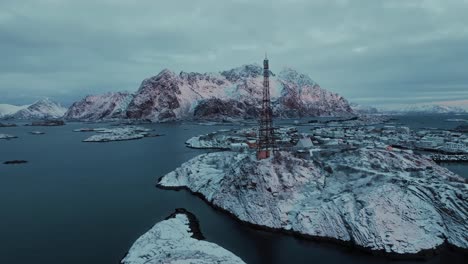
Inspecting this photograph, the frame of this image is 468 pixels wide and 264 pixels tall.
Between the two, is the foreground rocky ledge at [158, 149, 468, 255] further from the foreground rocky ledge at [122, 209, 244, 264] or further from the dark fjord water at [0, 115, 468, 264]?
the foreground rocky ledge at [122, 209, 244, 264]

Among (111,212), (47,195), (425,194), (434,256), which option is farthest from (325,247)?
(47,195)

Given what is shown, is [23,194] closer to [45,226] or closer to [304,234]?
[45,226]

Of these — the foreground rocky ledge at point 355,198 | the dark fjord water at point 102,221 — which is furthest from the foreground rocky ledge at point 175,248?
the foreground rocky ledge at point 355,198

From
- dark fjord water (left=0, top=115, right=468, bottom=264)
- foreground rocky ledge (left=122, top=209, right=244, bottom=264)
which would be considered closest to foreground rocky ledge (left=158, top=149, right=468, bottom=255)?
dark fjord water (left=0, top=115, right=468, bottom=264)

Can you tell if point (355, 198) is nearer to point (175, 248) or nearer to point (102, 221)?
point (175, 248)

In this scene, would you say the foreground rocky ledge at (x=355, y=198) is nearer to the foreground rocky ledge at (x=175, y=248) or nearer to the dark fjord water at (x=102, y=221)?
the dark fjord water at (x=102, y=221)

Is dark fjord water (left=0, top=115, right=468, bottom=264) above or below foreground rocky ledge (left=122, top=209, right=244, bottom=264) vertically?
below
